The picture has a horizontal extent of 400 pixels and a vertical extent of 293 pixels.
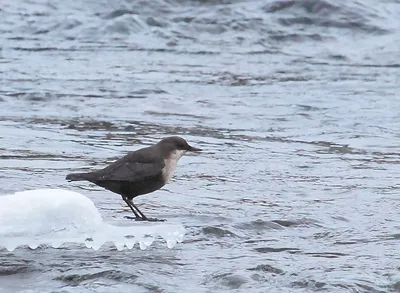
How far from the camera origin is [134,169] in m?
6.44

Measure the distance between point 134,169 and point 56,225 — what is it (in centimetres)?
98

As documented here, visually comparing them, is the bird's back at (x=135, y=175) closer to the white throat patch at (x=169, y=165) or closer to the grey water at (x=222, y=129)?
the white throat patch at (x=169, y=165)

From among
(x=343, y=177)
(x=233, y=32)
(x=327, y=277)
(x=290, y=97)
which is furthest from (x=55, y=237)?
(x=233, y=32)

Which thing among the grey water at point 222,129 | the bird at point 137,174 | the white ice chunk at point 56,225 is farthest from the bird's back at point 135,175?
the white ice chunk at point 56,225

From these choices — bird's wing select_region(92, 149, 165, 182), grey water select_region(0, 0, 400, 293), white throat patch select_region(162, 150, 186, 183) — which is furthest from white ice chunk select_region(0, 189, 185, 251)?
white throat patch select_region(162, 150, 186, 183)

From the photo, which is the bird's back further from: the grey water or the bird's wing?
the grey water

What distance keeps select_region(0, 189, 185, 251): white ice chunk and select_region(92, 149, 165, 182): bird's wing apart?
705 mm

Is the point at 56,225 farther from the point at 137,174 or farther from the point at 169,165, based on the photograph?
the point at 169,165

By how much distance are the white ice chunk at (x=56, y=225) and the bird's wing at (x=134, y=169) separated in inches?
27.8

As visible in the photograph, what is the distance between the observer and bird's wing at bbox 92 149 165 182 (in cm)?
639

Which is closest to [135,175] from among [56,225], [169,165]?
[169,165]

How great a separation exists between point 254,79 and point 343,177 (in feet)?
17.3

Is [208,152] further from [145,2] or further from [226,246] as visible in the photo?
[145,2]

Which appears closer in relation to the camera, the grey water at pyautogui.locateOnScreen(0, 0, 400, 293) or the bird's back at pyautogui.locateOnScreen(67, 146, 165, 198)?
the grey water at pyautogui.locateOnScreen(0, 0, 400, 293)
